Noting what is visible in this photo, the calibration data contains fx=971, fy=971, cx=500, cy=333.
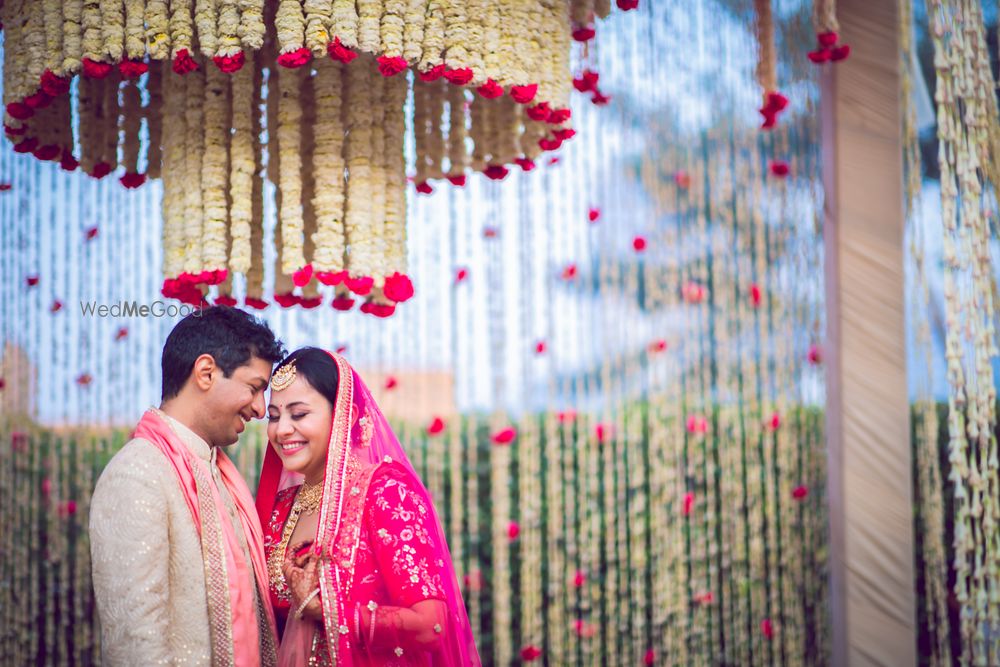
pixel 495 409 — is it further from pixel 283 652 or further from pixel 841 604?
pixel 283 652

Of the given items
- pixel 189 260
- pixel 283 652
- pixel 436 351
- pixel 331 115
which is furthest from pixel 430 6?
pixel 436 351

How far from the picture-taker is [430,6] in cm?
204

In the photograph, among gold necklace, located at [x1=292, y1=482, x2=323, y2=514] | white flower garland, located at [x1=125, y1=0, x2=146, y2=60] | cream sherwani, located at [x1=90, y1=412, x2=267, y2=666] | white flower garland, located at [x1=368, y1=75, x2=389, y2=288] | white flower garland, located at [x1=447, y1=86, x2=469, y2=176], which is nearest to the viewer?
cream sherwani, located at [x1=90, y1=412, x2=267, y2=666]

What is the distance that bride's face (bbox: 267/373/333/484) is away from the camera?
2.26 m

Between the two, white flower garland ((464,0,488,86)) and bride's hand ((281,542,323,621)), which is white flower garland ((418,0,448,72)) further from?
bride's hand ((281,542,323,621))

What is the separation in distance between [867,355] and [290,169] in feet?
6.58

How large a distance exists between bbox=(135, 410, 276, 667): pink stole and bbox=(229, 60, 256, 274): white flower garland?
41 cm

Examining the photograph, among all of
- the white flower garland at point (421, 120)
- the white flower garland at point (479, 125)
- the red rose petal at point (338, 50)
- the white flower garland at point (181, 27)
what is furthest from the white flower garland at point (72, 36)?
the white flower garland at point (479, 125)

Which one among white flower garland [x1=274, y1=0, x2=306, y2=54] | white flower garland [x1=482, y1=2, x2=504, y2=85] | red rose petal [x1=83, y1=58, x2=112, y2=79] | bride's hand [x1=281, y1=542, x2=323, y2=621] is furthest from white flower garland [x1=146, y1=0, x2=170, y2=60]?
bride's hand [x1=281, y1=542, x2=323, y2=621]

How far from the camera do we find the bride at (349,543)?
6.93 ft

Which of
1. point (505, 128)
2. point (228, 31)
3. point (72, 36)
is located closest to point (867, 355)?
point (505, 128)

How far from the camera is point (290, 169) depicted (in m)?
2.20

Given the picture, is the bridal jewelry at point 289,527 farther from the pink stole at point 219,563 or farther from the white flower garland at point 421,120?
the white flower garland at point 421,120

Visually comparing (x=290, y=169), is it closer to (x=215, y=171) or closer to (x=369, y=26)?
(x=215, y=171)
